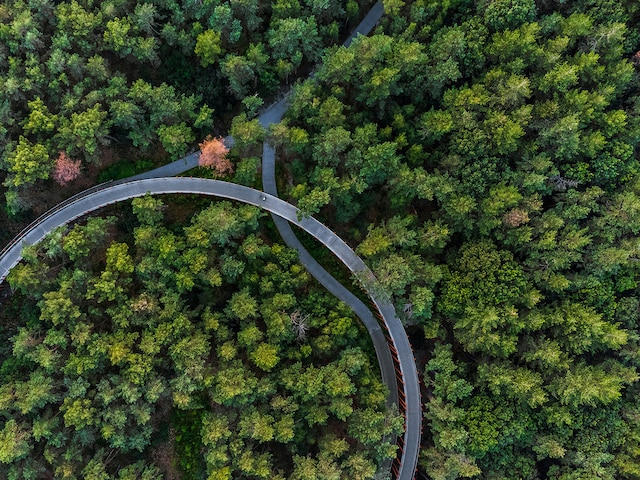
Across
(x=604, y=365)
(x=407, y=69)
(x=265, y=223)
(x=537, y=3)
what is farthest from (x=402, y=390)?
(x=537, y=3)

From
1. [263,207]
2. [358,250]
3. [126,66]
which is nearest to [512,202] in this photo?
[358,250]

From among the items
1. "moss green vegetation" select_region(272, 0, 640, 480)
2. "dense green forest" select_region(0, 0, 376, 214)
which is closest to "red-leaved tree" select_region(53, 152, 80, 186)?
"dense green forest" select_region(0, 0, 376, 214)

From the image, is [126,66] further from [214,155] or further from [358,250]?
[358,250]

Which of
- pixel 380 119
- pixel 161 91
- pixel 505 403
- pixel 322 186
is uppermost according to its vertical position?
pixel 161 91

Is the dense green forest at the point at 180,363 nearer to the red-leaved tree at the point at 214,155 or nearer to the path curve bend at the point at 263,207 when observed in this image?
the path curve bend at the point at 263,207

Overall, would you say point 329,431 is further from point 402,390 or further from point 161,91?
point 161,91

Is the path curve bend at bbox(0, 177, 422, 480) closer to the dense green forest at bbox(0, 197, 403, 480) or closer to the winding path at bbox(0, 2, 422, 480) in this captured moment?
the winding path at bbox(0, 2, 422, 480)
